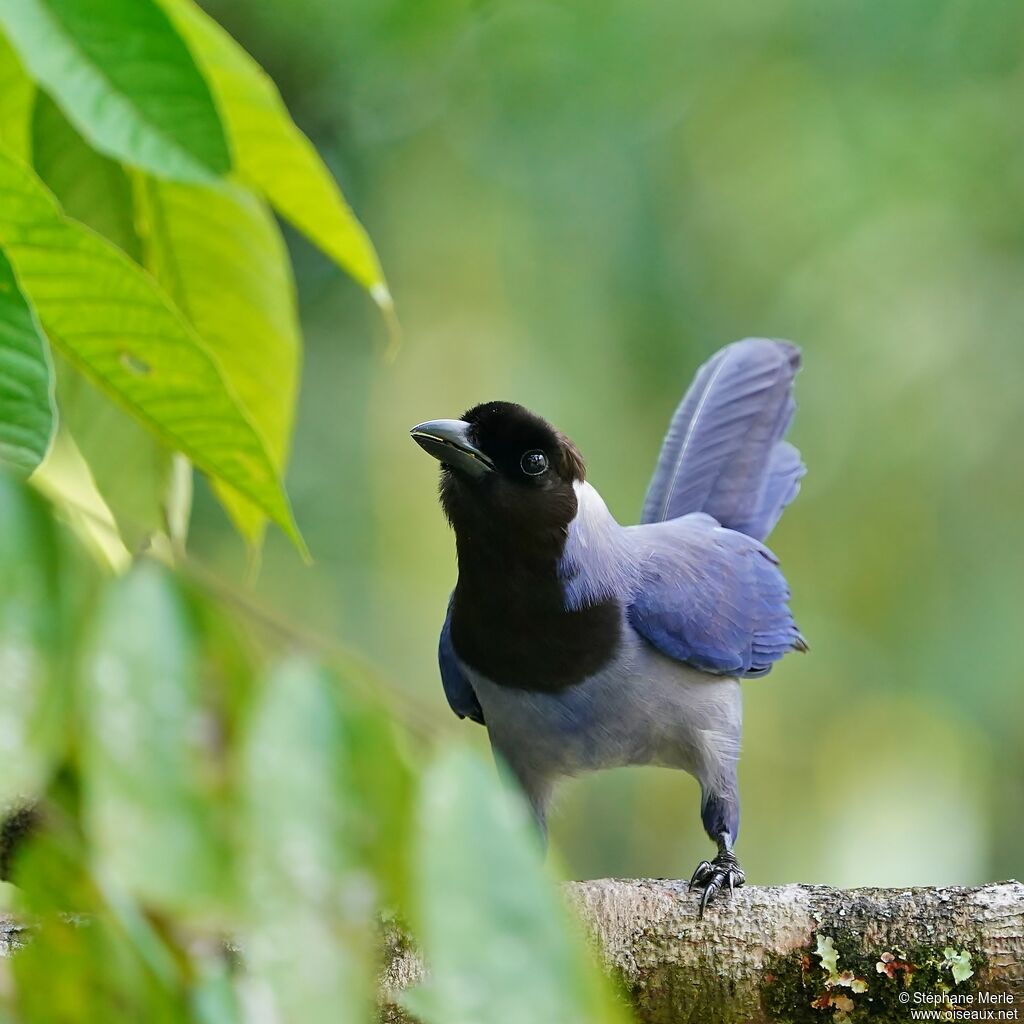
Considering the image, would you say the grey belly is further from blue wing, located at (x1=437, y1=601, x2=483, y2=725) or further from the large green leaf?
the large green leaf

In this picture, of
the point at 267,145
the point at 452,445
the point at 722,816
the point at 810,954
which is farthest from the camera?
the point at 722,816

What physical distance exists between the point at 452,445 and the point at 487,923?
67.4 inches

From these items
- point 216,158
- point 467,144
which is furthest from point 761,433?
point 467,144

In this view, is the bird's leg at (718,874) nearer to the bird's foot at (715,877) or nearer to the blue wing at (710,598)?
the bird's foot at (715,877)

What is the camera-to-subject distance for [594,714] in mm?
2539

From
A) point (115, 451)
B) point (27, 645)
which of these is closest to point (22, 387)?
point (27, 645)

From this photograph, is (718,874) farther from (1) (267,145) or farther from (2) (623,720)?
(1) (267,145)

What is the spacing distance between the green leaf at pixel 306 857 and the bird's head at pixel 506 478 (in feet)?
5.34

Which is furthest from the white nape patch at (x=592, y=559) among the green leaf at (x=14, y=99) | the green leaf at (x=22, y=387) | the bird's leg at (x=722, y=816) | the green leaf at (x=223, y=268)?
the green leaf at (x=22, y=387)

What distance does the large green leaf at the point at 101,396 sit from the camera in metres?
1.51

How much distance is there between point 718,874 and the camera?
7.20 feet

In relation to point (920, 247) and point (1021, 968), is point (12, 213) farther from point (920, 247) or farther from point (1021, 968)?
point (920, 247)

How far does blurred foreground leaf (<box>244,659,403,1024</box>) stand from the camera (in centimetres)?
70

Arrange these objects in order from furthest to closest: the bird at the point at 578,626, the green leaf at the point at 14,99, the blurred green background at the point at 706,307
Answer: the blurred green background at the point at 706,307 → the bird at the point at 578,626 → the green leaf at the point at 14,99
